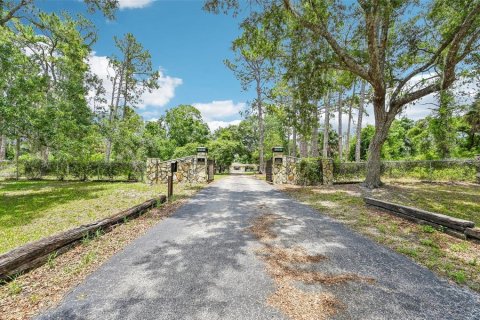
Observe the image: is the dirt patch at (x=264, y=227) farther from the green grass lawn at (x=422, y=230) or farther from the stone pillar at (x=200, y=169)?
the stone pillar at (x=200, y=169)

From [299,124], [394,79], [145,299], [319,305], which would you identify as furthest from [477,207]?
[145,299]

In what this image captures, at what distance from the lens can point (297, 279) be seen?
119 inches

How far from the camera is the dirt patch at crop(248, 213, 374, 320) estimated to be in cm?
239

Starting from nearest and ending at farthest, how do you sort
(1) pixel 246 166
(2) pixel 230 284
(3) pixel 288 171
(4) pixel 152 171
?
(2) pixel 230 284, (4) pixel 152 171, (3) pixel 288 171, (1) pixel 246 166

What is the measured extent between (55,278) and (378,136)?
1230 centimetres

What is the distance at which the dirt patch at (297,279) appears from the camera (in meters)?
2.39

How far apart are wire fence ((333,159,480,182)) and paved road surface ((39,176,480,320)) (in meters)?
12.1

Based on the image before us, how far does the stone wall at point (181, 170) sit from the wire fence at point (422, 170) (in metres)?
8.89

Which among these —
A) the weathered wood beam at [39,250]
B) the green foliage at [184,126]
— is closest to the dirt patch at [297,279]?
the weathered wood beam at [39,250]

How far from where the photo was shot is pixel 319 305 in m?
2.47

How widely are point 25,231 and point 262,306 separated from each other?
5.64m

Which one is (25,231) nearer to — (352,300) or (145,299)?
(145,299)

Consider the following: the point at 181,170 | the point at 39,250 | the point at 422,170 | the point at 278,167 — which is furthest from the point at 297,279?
the point at 422,170

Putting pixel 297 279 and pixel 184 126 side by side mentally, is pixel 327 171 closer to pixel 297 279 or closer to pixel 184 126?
pixel 297 279
